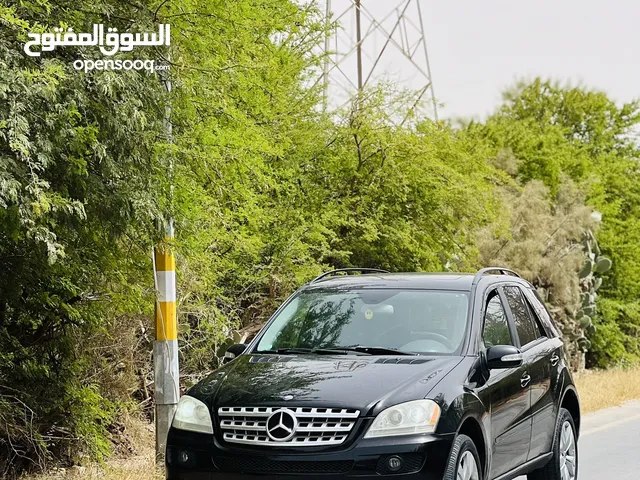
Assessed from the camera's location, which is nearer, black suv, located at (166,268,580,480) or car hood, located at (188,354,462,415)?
black suv, located at (166,268,580,480)

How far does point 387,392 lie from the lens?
245 inches

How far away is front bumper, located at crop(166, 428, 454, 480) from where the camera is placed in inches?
236

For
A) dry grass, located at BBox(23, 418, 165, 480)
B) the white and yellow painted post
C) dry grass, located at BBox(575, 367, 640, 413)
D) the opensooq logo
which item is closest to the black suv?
the white and yellow painted post

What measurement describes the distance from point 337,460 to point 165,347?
15.5 feet

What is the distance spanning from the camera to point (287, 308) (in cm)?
801

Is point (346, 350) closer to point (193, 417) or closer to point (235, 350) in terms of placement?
point (235, 350)

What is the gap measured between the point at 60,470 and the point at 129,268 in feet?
8.10

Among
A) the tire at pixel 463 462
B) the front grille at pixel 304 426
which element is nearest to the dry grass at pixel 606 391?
the tire at pixel 463 462

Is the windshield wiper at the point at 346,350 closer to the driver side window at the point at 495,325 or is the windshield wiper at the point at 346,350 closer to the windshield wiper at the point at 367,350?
the windshield wiper at the point at 367,350

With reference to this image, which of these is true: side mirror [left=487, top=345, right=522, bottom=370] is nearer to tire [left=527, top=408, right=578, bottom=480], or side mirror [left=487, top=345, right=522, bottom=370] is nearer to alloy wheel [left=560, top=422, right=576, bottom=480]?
tire [left=527, top=408, right=578, bottom=480]

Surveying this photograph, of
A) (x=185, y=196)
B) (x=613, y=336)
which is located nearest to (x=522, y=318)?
(x=185, y=196)

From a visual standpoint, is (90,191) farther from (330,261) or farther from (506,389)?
(330,261)

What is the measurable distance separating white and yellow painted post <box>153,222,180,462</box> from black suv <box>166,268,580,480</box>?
2464 millimetres

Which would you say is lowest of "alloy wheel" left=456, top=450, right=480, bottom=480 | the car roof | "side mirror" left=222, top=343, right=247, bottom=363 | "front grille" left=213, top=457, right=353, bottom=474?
"alloy wheel" left=456, top=450, right=480, bottom=480
